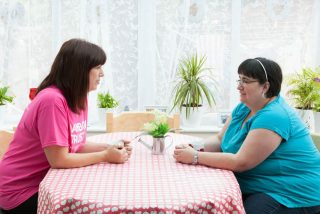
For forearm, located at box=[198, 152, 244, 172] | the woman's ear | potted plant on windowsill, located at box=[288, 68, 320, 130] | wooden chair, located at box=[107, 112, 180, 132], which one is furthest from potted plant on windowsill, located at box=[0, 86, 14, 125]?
potted plant on windowsill, located at box=[288, 68, 320, 130]

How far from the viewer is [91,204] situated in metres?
1.42

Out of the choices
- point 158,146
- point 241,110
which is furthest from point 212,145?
point 158,146

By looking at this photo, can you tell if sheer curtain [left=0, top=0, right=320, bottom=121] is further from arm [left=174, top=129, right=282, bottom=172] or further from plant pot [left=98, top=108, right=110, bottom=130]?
arm [left=174, top=129, right=282, bottom=172]

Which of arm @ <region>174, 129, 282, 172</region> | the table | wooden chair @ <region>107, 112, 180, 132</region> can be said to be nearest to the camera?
the table

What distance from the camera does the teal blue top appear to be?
1888 mm

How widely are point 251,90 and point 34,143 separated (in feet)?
3.54

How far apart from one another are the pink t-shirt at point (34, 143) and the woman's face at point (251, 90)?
0.87m

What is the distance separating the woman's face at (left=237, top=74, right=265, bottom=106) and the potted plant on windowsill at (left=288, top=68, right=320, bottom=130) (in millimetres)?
1357

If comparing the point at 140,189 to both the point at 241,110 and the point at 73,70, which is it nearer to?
the point at 73,70

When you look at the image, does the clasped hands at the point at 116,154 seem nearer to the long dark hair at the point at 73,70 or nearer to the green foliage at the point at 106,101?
A: the long dark hair at the point at 73,70

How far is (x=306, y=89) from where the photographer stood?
326cm

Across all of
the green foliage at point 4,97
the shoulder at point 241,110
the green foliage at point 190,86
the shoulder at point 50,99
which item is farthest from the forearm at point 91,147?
the green foliage at point 4,97

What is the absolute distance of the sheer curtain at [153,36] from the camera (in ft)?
11.2

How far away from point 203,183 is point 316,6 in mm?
2430
